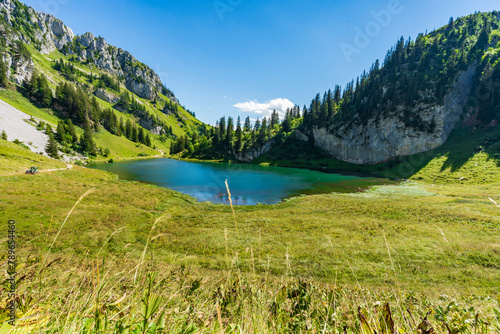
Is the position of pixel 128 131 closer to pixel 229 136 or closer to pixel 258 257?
pixel 229 136

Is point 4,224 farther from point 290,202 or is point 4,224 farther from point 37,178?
point 290,202

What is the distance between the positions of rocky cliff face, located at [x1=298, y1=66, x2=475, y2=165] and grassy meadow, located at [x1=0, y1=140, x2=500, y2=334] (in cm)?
7751

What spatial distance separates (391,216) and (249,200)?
70.6ft

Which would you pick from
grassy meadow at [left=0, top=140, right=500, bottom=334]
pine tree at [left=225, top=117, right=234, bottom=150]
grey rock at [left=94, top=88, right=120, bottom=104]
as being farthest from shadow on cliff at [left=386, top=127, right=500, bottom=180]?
grey rock at [left=94, top=88, right=120, bottom=104]

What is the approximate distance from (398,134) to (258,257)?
4400 inches

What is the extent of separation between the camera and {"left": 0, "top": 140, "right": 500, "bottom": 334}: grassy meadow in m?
2.79

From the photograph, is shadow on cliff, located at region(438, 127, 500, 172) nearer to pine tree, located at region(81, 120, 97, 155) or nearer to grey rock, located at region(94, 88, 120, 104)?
pine tree, located at region(81, 120, 97, 155)

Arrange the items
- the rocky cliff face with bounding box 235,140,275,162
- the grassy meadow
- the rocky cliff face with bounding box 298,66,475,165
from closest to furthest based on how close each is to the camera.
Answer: the grassy meadow
the rocky cliff face with bounding box 298,66,475,165
the rocky cliff face with bounding box 235,140,275,162

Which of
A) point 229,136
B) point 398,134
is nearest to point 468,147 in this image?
point 398,134

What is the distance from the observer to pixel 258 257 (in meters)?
12.3

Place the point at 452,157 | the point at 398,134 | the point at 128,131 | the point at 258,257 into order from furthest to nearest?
the point at 128,131 < the point at 398,134 < the point at 452,157 < the point at 258,257

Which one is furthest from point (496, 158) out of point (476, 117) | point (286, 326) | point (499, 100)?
A: point (286, 326)

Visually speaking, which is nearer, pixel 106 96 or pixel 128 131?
pixel 128 131

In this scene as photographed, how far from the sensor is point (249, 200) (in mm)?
35500
